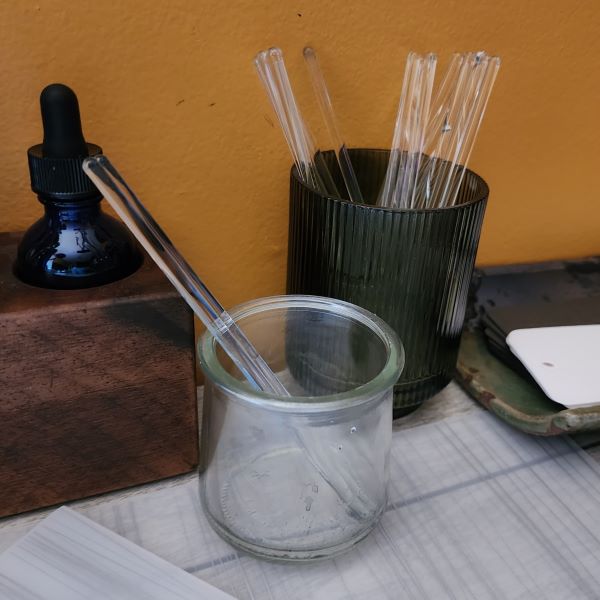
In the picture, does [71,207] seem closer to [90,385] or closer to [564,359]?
[90,385]

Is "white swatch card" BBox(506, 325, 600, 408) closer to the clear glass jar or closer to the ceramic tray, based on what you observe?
the ceramic tray

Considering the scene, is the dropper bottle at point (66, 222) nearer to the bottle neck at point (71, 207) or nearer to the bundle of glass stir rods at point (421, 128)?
the bottle neck at point (71, 207)

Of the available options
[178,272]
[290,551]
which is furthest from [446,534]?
[178,272]

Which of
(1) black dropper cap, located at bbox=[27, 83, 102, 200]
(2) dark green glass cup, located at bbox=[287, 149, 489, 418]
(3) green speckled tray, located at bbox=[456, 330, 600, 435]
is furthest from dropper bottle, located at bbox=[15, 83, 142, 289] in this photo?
(3) green speckled tray, located at bbox=[456, 330, 600, 435]

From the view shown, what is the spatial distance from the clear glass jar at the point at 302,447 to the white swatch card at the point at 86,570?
0.04 m

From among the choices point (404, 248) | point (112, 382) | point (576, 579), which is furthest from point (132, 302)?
point (576, 579)

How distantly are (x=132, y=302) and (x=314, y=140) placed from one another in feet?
0.59

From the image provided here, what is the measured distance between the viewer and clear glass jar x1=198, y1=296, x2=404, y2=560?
32 cm

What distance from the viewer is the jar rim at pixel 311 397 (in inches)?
11.4

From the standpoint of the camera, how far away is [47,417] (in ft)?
1.07

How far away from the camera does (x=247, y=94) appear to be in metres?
0.40

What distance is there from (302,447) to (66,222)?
0.17 meters

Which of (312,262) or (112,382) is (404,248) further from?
(112,382)

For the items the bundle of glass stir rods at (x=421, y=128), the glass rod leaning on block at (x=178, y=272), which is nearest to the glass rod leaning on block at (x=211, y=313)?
the glass rod leaning on block at (x=178, y=272)
